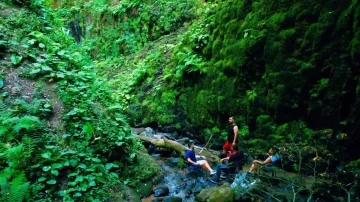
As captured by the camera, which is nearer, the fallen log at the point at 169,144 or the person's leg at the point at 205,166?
the person's leg at the point at 205,166

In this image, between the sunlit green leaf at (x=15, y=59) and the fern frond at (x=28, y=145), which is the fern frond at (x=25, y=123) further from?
the sunlit green leaf at (x=15, y=59)

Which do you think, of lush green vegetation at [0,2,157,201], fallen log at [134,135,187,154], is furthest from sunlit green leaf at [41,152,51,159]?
fallen log at [134,135,187,154]

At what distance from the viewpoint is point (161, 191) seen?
7.39 meters

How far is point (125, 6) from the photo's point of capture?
64.7 ft

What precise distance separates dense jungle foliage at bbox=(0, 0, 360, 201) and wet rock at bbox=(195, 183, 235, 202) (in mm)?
1357

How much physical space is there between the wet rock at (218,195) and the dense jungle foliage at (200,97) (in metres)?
1.36

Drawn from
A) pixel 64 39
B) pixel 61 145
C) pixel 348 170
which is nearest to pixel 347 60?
pixel 348 170

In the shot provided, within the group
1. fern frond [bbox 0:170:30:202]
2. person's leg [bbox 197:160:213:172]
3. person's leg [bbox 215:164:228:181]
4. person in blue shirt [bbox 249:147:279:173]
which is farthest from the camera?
person's leg [bbox 197:160:213:172]

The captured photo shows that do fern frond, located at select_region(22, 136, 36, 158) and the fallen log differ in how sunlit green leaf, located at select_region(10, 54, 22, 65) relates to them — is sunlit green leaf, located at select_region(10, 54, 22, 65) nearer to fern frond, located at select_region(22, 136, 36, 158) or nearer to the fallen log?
fern frond, located at select_region(22, 136, 36, 158)

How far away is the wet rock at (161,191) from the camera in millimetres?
7332

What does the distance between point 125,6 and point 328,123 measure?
584 inches

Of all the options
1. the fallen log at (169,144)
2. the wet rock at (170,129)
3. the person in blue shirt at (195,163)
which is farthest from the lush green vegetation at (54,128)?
the wet rock at (170,129)

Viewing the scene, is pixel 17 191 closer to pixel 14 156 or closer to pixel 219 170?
pixel 14 156

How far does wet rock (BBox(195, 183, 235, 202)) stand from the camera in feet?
21.9
